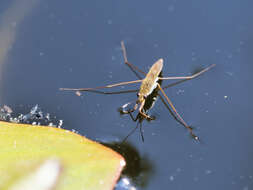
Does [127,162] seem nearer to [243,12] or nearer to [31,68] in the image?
[31,68]

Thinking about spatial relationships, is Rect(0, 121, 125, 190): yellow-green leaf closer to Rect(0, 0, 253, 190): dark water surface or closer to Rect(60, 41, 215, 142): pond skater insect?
Rect(0, 0, 253, 190): dark water surface

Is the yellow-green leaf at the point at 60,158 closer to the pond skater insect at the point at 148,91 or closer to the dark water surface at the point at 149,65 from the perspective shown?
the dark water surface at the point at 149,65

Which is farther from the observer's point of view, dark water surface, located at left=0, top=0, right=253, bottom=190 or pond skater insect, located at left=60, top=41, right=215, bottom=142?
pond skater insect, located at left=60, top=41, right=215, bottom=142

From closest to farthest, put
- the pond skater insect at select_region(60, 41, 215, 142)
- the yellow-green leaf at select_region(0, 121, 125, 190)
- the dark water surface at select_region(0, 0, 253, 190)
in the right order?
the yellow-green leaf at select_region(0, 121, 125, 190) < the dark water surface at select_region(0, 0, 253, 190) < the pond skater insect at select_region(60, 41, 215, 142)

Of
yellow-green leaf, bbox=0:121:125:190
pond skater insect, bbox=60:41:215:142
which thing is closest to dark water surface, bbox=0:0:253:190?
pond skater insect, bbox=60:41:215:142

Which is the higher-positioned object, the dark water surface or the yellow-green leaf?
the dark water surface

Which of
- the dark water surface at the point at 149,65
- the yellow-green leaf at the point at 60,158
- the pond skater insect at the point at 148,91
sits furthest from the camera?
the pond skater insect at the point at 148,91

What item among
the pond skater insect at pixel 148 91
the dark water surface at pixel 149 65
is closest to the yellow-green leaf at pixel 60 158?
the dark water surface at pixel 149 65

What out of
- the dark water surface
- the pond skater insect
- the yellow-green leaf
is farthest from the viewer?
the pond skater insect
